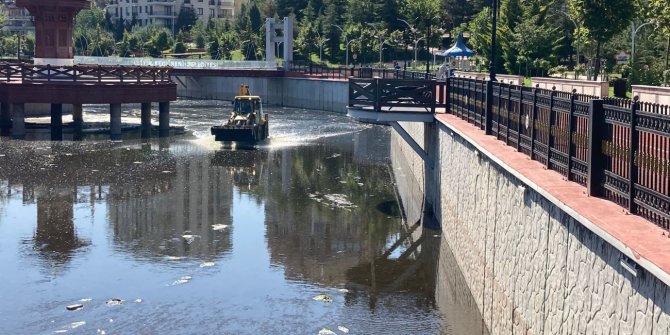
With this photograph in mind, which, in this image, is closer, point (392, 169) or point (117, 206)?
point (117, 206)

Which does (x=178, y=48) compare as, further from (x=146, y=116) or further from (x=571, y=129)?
(x=571, y=129)

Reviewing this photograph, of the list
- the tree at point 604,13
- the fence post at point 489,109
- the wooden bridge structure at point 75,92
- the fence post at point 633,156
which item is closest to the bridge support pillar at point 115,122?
the wooden bridge structure at point 75,92

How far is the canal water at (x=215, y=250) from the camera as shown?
1870 cm

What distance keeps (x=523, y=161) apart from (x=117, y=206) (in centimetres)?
1718

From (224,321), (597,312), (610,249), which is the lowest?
(224,321)

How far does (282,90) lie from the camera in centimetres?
9144

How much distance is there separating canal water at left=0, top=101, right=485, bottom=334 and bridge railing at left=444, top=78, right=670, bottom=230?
400 cm

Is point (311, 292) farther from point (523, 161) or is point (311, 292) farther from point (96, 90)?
point (96, 90)

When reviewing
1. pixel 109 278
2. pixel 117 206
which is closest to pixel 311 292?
pixel 109 278

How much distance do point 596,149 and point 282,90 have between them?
79014 millimetres

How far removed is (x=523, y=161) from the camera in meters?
17.5

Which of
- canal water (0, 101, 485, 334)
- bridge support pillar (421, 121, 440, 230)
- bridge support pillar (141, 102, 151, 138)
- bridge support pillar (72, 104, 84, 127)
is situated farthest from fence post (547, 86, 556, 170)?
bridge support pillar (72, 104, 84, 127)

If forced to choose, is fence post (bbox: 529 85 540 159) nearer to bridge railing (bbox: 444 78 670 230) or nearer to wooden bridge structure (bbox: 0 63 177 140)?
bridge railing (bbox: 444 78 670 230)

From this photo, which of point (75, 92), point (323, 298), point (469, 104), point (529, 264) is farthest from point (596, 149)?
point (75, 92)
